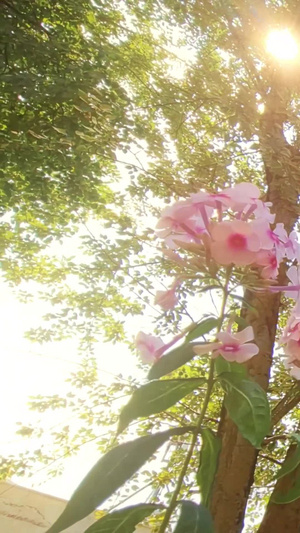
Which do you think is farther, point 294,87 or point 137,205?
point 137,205

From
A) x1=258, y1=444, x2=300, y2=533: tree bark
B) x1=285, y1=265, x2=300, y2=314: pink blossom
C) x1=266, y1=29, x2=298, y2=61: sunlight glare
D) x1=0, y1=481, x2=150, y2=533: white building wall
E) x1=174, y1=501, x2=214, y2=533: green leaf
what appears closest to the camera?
x1=174, y1=501, x2=214, y2=533: green leaf

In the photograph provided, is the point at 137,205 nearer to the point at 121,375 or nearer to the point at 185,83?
the point at 185,83

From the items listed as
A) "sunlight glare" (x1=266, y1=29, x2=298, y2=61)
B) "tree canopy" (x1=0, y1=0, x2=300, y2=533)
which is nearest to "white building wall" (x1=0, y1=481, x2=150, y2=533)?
"tree canopy" (x1=0, y1=0, x2=300, y2=533)

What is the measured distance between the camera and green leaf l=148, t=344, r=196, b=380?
1.45 ft

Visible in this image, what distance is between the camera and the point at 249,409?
400mm

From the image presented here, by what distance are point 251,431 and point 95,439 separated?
1.78m

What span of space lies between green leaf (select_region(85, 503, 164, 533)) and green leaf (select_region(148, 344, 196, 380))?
0.11 meters

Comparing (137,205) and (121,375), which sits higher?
(137,205)

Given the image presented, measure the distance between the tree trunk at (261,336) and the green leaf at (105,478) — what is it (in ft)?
2.43

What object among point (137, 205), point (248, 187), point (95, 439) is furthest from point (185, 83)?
point (248, 187)

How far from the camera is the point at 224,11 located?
2.04 meters

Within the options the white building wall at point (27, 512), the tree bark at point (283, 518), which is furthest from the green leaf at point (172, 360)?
the white building wall at point (27, 512)

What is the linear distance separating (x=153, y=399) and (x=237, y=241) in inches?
5.8

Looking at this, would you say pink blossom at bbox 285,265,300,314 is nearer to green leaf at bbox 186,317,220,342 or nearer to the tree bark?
green leaf at bbox 186,317,220,342
